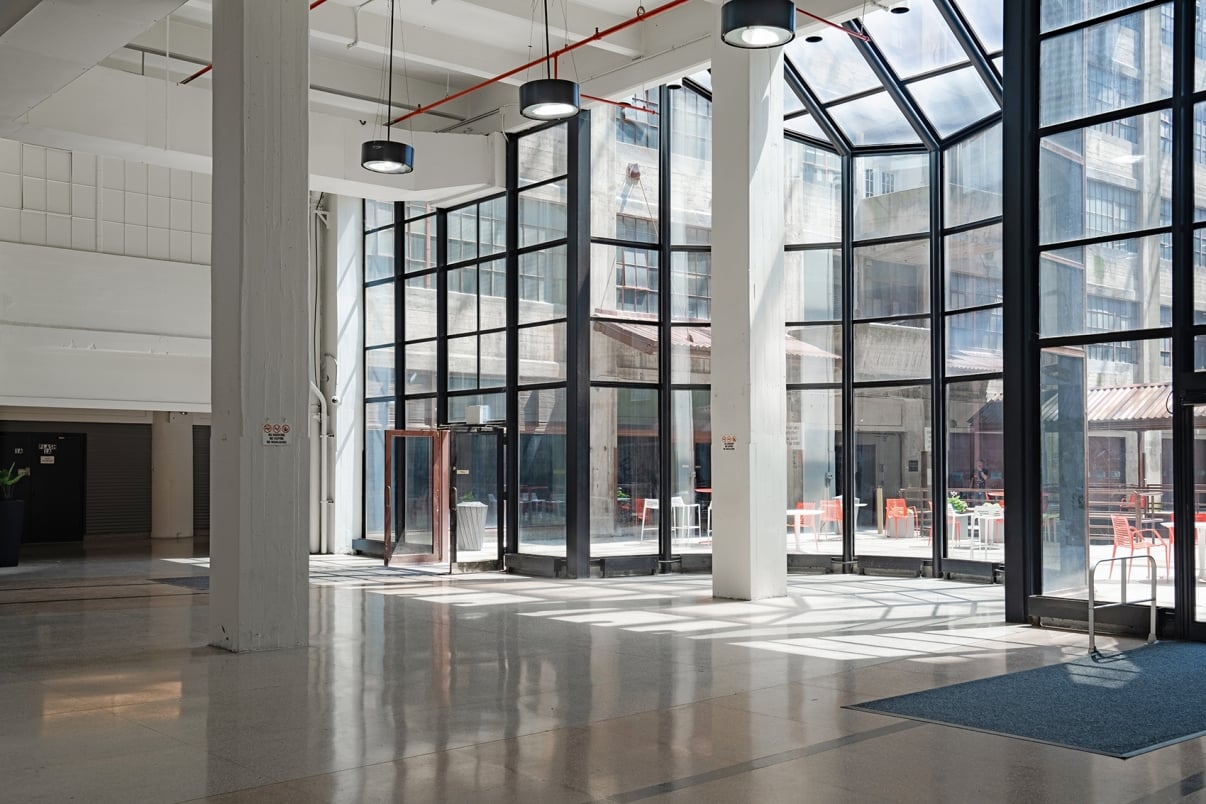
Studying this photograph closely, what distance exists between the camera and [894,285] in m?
14.2

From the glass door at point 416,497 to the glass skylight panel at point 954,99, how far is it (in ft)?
24.4

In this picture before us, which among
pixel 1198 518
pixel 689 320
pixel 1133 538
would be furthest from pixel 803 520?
pixel 1198 518

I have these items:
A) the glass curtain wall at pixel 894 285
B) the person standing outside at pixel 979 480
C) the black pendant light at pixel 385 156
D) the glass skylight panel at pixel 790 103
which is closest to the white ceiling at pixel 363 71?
the black pendant light at pixel 385 156

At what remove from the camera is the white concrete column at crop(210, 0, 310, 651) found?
8484 mm

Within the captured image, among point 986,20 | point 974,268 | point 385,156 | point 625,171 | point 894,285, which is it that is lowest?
point 894,285

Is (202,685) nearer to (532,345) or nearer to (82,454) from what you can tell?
(532,345)

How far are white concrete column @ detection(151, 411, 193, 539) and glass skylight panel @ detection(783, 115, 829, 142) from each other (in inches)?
483

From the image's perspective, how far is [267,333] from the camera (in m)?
8.63

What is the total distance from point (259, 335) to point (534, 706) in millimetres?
3677

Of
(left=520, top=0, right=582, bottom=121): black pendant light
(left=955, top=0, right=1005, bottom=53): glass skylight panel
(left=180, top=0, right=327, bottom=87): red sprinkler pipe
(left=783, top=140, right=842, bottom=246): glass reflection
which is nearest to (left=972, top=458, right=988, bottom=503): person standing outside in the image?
(left=783, top=140, right=842, bottom=246): glass reflection

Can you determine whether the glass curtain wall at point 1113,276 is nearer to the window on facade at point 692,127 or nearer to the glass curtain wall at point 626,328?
the window on facade at point 692,127

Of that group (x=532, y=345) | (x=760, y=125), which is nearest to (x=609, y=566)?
(x=532, y=345)

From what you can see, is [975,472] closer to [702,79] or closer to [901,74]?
[901,74]

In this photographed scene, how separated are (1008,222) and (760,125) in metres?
2.88
